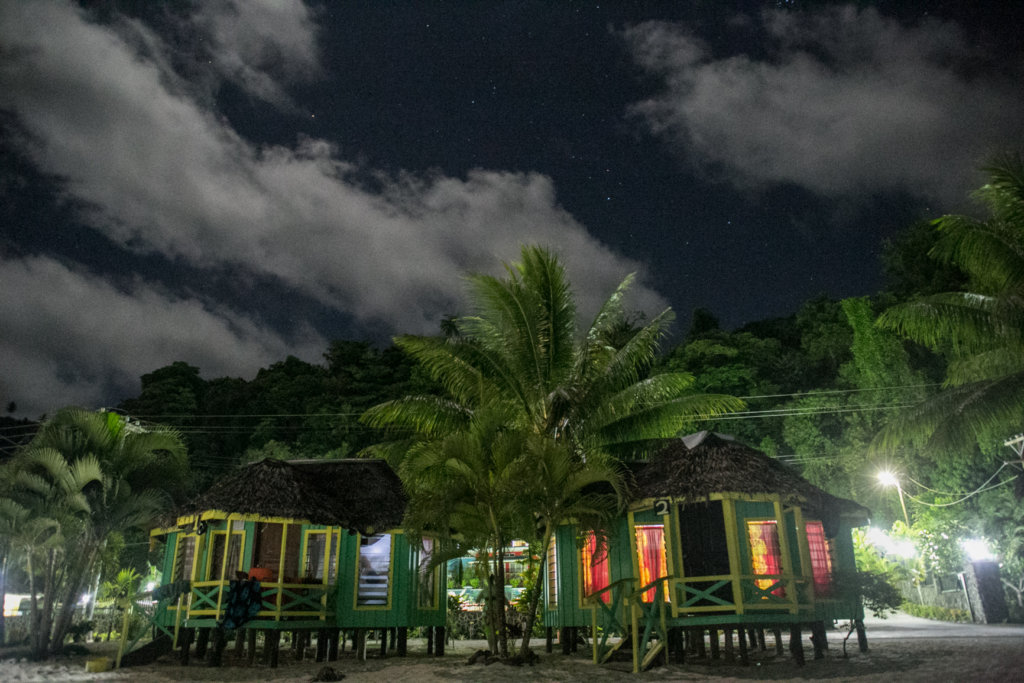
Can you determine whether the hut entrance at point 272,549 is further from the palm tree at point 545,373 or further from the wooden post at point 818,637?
the wooden post at point 818,637

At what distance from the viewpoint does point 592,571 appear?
46.9 feet

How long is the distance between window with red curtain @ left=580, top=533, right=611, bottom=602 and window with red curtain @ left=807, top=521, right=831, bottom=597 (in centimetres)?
381

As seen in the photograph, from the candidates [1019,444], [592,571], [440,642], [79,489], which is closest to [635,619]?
[592,571]

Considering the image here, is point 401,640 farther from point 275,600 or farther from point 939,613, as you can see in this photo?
point 939,613

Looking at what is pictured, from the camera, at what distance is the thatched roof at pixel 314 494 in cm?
1342

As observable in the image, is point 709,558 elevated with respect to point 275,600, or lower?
elevated

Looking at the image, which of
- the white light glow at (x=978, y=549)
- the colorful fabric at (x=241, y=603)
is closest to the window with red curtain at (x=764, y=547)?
the colorful fabric at (x=241, y=603)

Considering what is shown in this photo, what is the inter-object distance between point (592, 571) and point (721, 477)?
3756mm

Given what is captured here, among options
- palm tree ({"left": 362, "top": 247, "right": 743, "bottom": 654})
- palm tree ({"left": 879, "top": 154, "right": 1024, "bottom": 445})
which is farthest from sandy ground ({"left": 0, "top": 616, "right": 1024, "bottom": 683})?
palm tree ({"left": 362, "top": 247, "right": 743, "bottom": 654})

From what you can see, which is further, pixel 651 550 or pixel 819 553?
pixel 651 550

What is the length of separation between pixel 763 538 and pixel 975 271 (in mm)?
6582

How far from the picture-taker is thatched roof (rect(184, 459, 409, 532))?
13.4 m

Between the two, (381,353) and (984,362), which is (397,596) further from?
(381,353)

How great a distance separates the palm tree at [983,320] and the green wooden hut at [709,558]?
101 inches
